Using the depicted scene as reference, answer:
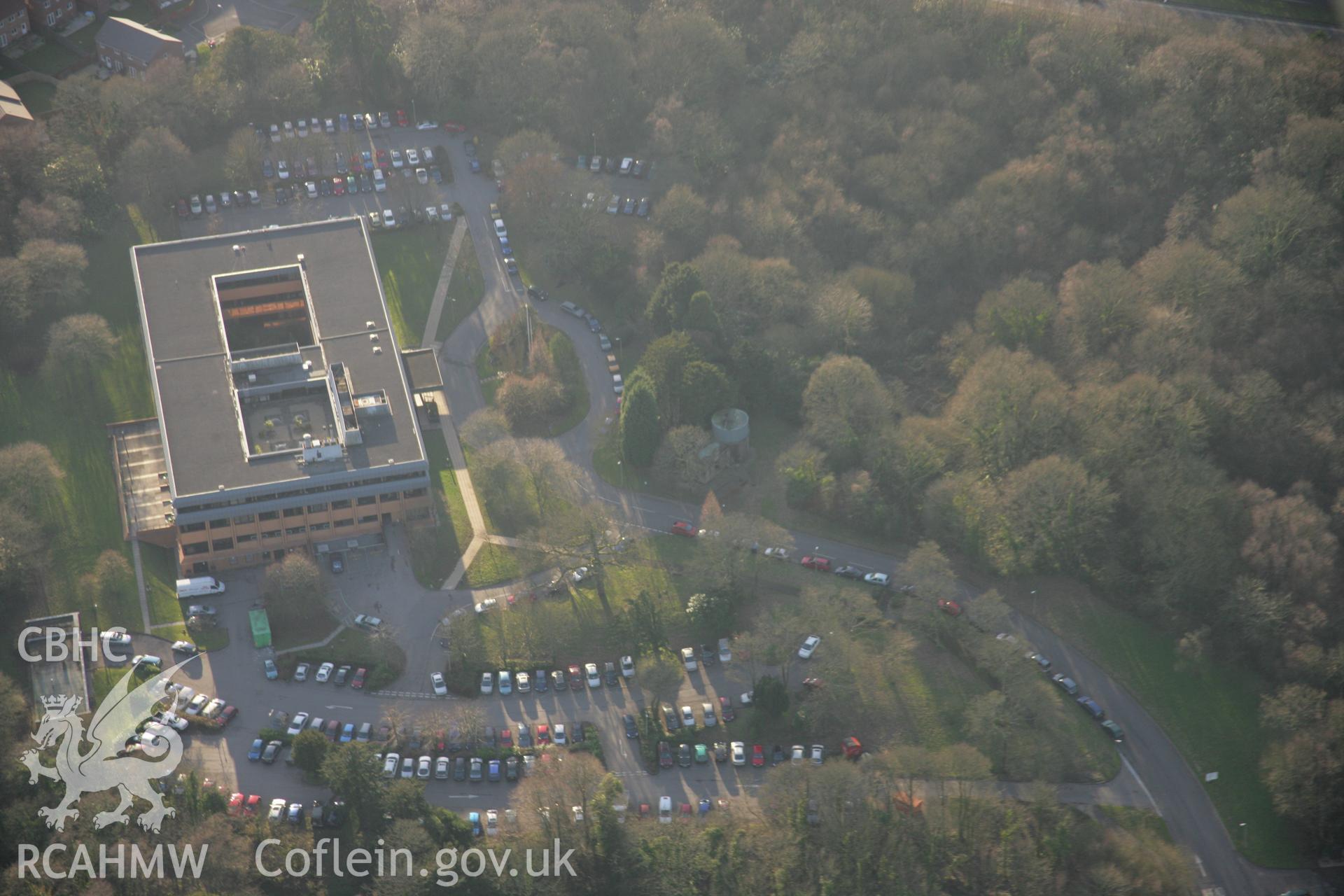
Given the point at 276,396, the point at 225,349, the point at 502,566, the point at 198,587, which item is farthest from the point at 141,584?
the point at 502,566

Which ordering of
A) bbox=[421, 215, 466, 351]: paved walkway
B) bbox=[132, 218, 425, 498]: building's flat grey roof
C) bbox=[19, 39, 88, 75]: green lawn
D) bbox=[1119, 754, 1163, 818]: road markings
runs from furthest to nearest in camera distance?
bbox=[19, 39, 88, 75]: green lawn → bbox=[421, 215, 466, 351]: paved walkway → bbox=[132, 218, 425, 498]: building's flat grey roof → bbox=[1119, 754, 1163, 818]: road markings

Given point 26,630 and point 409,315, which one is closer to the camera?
point 26,630

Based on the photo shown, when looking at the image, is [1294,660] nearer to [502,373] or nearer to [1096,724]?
[1096,724]

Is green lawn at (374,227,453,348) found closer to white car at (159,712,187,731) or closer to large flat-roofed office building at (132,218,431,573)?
large flat-roofed office building at (132,218,431,573)

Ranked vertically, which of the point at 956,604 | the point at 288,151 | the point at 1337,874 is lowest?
the point at 1337,874

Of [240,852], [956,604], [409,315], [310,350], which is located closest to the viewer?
[240,852]

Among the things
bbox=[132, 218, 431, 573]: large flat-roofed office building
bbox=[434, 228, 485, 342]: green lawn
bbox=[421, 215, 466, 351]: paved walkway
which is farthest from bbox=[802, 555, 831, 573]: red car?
bbox=[421, 215, 466, 351]: paved walkway

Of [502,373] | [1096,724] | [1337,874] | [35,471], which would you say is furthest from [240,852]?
[1337,874]
